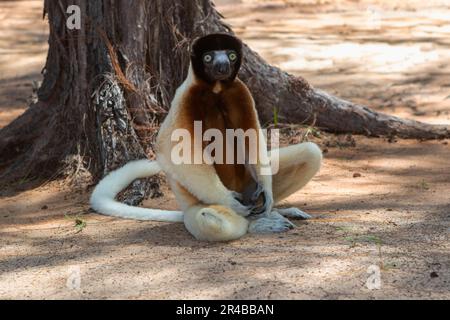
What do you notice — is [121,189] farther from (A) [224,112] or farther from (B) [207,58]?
(B) [207,58]

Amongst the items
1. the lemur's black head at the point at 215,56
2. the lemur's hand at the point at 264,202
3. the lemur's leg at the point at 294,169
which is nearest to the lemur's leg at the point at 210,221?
the lemur's hand at the point at 264,202

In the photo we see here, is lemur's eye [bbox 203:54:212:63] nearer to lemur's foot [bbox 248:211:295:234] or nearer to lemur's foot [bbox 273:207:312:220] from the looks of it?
lemur's foot [bbox 248:211:295:234]

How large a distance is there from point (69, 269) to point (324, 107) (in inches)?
174

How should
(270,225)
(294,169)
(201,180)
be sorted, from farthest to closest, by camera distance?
1. (294,169)
2. (270,225)
3. (201,180)

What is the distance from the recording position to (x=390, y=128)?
28.9 feet

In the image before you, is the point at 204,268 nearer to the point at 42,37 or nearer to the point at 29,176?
the point at 29,176

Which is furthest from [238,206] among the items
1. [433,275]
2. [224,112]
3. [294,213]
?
[433,275]

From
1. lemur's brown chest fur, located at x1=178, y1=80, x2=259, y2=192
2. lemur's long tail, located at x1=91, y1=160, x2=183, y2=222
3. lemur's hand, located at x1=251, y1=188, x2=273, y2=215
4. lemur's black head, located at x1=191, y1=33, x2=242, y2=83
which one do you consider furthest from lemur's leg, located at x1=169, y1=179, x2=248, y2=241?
lemur's black head, located at x1=191, y1=33, x2=242, y2=83

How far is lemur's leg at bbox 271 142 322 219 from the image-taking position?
242 inches

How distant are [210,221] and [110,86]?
219 centimetres

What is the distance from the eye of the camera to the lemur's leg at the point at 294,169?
6.15 metres

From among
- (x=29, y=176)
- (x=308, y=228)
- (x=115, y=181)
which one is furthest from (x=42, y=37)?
(x=308, y=228)

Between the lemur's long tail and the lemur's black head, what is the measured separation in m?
1.04

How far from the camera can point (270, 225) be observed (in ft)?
19.0
